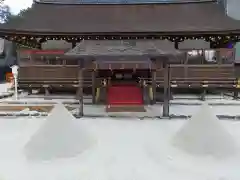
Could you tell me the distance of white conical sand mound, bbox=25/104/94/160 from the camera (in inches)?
230

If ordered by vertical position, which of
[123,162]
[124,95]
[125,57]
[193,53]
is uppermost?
[193,53]

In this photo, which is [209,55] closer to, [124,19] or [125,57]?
[124,19]

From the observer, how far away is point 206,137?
237 inches

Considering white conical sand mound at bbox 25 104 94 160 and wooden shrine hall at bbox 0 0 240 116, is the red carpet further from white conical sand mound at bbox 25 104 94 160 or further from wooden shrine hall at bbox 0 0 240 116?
white conical sand mound at bbox 25 104 94 160

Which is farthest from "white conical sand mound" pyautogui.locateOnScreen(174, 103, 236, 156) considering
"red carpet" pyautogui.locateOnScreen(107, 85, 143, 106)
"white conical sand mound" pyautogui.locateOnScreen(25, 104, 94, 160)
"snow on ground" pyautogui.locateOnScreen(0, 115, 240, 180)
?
"red carpet" pyautogui.locateOnScreen(107, 85, 143, 106)

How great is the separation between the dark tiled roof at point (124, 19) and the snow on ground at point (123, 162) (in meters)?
6.86

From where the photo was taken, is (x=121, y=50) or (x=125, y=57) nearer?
(x=125, y=57)

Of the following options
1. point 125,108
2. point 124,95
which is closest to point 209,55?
point 124,95

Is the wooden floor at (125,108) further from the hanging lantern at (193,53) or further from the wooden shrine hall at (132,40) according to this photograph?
the hanging lantern at (193,53)

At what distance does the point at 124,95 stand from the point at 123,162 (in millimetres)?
6068

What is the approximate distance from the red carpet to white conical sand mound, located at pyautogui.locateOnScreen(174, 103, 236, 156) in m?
4.82

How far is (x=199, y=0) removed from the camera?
15953 mm

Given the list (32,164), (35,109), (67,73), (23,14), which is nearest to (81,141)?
(32,164)

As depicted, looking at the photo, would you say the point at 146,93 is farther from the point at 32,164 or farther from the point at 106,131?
the point at 32,164
